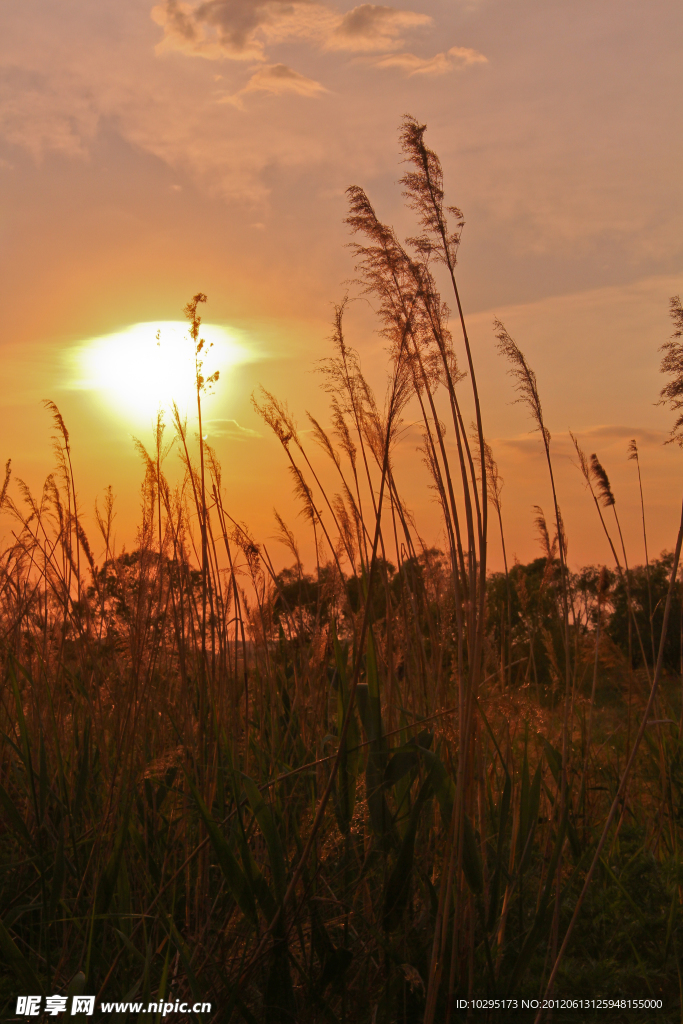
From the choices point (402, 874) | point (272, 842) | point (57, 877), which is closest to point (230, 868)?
point (272, 842)

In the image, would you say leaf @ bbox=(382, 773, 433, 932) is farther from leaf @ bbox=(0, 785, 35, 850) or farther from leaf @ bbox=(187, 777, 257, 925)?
leaf @ bbox=(0, 785, 35, 850)

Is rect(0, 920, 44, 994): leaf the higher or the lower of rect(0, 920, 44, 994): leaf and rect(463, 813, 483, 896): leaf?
the lower

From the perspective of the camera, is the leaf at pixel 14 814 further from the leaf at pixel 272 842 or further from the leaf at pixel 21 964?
the leaf at pixel 272 842

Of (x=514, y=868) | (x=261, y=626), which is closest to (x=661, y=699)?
(x=514, y=868)

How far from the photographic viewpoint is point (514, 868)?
2002mm

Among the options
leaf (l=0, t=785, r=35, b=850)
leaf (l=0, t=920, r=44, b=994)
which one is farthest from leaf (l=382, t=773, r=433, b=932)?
leaf (l=0, t=785, r=35, b=850)

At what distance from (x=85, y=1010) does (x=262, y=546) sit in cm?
134

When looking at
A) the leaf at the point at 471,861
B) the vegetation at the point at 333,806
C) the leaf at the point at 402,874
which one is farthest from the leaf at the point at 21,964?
the leaf at the point at 471,861

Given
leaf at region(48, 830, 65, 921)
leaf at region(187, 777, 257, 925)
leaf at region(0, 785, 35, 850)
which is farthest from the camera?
leaf at region(0, 785, 35, 850)

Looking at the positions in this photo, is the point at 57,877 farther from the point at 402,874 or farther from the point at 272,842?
the point at 402,874

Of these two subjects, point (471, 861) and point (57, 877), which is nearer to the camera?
point (471, 861)

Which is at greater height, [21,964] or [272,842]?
[272,842]

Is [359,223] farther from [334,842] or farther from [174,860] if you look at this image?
[174,860]

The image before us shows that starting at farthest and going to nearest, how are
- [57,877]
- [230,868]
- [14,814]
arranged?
[14,814] → [57,877] → [230,868]
